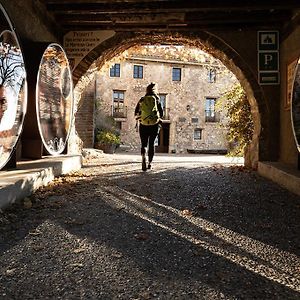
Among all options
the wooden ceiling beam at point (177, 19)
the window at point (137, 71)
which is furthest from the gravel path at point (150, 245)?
the window at point (137, 71)

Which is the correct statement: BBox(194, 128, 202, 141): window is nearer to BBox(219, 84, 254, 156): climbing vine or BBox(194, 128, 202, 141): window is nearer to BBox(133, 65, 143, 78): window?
BBox(133, 65, 143, 78): window

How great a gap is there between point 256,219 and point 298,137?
1932mm

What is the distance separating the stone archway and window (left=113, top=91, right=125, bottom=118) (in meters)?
18.2

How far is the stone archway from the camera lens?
6.30 meters

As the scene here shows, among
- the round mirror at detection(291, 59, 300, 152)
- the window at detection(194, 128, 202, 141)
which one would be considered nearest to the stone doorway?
the window at detection(194, 128, 202, 141)

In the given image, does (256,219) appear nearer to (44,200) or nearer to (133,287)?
(133,287)

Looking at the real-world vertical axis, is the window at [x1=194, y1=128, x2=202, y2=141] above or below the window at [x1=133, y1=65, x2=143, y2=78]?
below

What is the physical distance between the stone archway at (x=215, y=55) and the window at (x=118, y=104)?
59.7 feet

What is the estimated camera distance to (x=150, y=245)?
2.28 metres

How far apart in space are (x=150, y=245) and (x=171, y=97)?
24787 mm

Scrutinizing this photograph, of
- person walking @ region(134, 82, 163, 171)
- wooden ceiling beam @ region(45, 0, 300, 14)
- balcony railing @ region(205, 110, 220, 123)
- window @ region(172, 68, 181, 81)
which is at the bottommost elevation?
person walking @ region(134, 82, 163, 171)

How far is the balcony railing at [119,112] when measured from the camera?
25516mm

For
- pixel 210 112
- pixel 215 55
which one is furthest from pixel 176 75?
pixel 215 55

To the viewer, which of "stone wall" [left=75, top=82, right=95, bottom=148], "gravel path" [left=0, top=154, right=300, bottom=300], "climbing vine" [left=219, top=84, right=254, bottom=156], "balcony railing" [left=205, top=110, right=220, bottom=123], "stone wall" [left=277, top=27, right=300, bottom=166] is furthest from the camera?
"balcony railing" [left=205, top=110, right=220, bottom=123]
